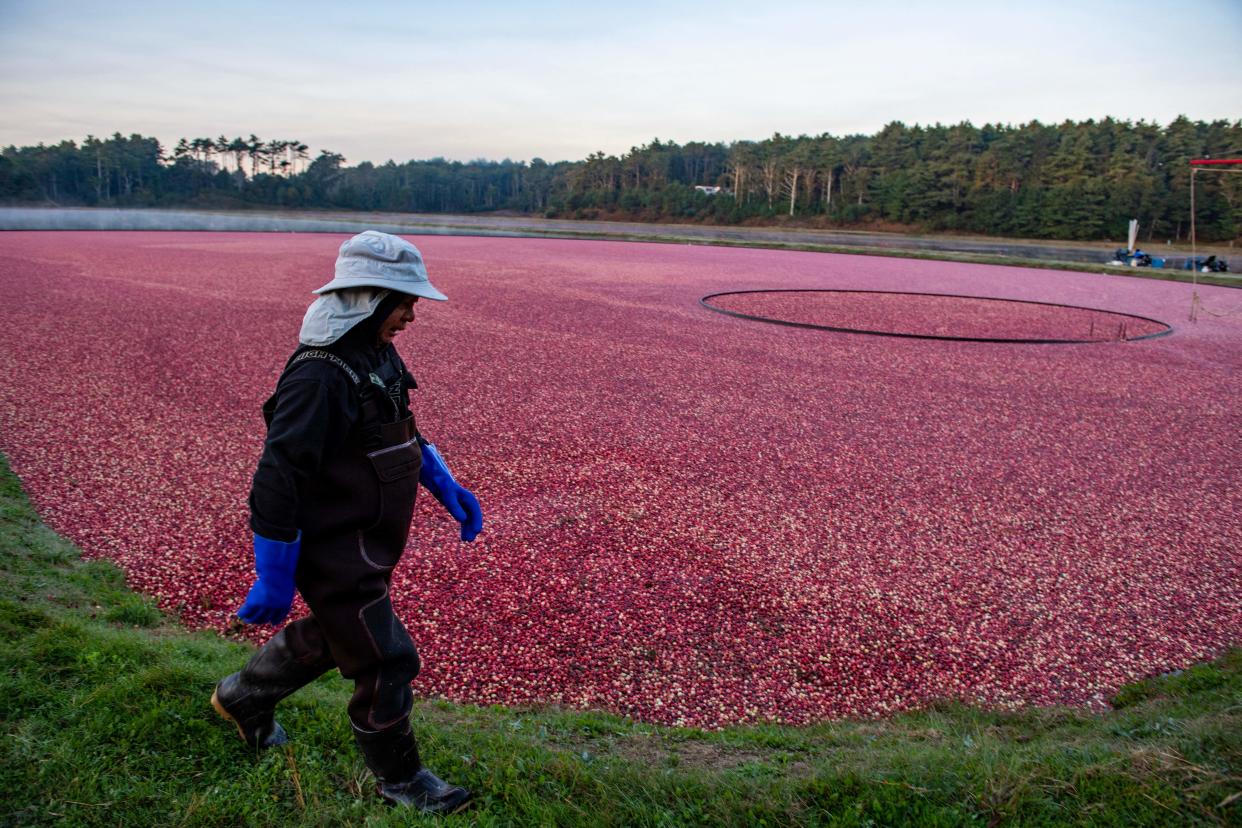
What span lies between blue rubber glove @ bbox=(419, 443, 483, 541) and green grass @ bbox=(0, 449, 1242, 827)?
0.84 metres

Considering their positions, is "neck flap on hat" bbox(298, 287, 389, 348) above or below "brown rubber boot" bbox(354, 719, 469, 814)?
above

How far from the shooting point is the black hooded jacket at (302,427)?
7.91ft

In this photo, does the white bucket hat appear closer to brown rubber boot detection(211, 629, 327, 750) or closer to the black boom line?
brown rubber boot detection(211, 629, 327, 750)

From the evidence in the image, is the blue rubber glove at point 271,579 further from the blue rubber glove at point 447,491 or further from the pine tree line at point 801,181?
the pine tree line at point 801,181

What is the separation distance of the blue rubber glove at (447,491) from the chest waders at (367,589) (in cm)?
25

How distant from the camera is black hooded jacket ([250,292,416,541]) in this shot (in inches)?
95.0

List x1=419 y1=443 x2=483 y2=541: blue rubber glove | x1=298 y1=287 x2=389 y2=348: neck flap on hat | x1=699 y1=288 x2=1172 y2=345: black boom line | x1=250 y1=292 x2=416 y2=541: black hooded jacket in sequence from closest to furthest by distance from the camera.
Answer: x1=250 y1=292 x2=416 y2=541: black hooded jacket
x1=298 y1=287 x2=389 y2=348: neck flap on hat
x1=419 y1=443 x2=483 y2=541: blue rubber glove
x1=699 y1=288 x2=1172 y2=345: black boom line

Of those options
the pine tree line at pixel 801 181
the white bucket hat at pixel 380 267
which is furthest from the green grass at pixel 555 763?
the pine tree line at pixel 801 181

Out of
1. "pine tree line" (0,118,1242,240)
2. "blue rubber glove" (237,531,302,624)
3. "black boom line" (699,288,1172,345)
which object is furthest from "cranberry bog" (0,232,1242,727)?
"pine tree line" (0,118,1242,240)

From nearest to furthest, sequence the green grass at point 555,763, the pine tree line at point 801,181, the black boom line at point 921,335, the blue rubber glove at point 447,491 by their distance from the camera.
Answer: the green grass at point 555,763
the blue rubber glove at point 447,491
the black boom line at point 921,335
the pine tree line at point 801,181

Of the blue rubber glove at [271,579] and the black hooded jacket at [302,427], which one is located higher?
the black hooded jacket at [302,427]

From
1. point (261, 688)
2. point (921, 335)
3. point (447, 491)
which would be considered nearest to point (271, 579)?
point (261, 688)

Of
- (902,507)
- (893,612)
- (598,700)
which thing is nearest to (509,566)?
(598,700)

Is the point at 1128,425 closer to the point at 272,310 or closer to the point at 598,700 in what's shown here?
the point at 598,700
